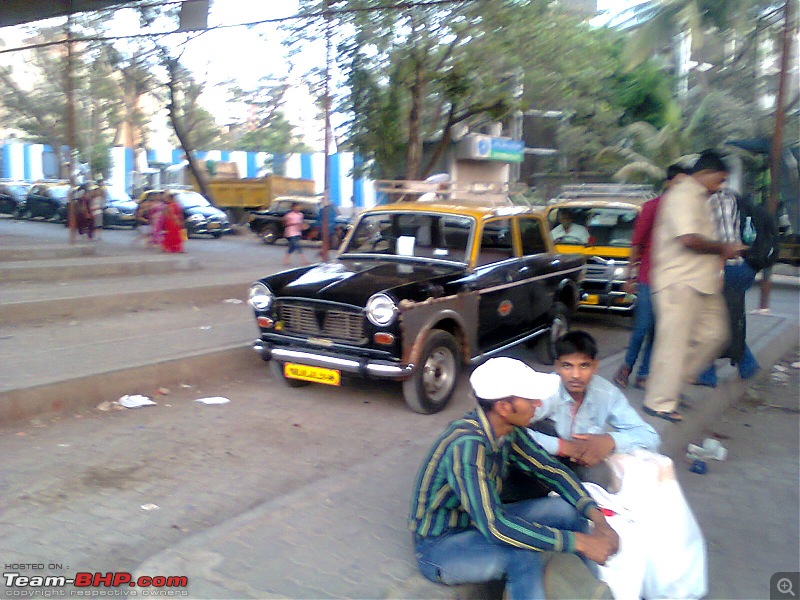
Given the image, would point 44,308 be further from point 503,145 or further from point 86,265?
point 503,145

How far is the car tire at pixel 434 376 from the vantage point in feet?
20.2

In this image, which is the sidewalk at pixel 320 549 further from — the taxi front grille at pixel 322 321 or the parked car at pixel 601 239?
the parked car at pixel 601 239

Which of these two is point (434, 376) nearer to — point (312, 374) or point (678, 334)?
point (312, 374)

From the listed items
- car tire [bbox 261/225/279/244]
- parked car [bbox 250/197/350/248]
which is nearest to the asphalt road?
parked car [bbox 250/197/350/248]

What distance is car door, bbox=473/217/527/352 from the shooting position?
6875 millimetres

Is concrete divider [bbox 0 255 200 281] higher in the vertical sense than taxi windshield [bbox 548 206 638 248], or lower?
lower

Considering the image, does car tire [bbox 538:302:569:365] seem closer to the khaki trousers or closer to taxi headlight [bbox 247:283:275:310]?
the khaki trousers

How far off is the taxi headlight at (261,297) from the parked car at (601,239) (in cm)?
466

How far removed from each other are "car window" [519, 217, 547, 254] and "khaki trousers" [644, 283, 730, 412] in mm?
2539

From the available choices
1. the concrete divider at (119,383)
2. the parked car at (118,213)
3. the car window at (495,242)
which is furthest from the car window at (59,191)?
the car window at (495,242)

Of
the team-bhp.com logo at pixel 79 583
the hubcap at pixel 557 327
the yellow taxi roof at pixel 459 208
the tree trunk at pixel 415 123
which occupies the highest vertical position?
the tree trunk at pixel 415 123

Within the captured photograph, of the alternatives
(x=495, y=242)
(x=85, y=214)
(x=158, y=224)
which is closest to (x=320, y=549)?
(x=495, y=242)

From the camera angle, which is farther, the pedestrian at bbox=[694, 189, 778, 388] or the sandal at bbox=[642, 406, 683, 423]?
the pedestrian at bbox=[694, 189, 778, 388]

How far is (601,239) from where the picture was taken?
34.6 feet
